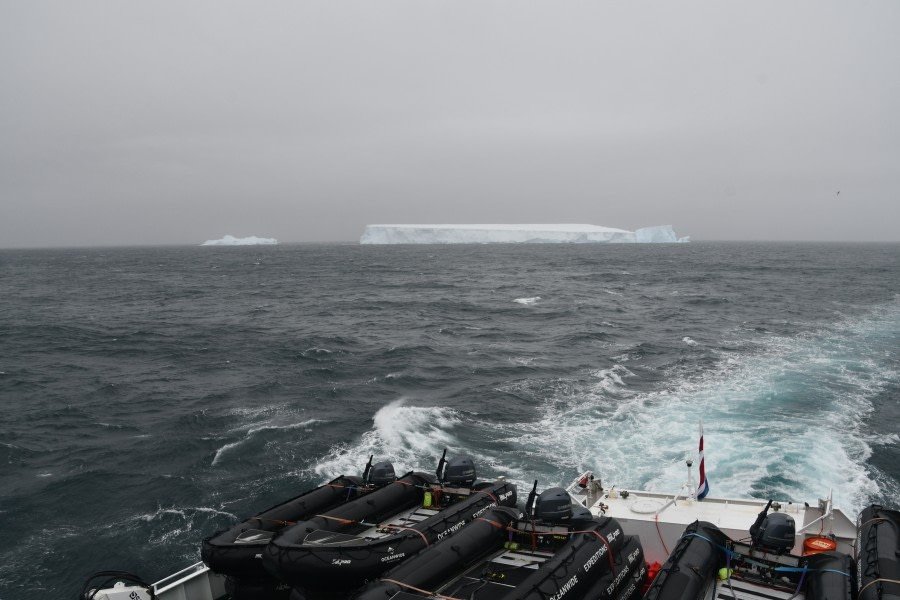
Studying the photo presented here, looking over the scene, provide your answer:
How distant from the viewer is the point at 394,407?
73.3ft

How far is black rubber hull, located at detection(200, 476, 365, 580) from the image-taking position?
8.70m

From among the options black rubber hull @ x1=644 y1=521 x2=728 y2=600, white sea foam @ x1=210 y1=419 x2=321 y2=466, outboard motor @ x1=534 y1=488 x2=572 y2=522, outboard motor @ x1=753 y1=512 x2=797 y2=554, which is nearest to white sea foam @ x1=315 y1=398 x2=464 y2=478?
white sea foam @ x1=210 y1=419 x2=321 y2=466

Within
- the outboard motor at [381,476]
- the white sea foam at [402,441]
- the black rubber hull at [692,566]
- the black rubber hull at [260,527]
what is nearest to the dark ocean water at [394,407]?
the white sea foam at [402,441]

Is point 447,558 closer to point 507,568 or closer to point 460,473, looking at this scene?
point 507,568

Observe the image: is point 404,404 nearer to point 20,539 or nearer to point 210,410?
point 210,410

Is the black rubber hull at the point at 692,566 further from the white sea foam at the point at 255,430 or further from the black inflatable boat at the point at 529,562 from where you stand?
the white sea foam at the point at 255,430

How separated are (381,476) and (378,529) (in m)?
1.44

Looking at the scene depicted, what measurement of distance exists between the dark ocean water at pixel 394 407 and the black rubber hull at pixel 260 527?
14.8 feet

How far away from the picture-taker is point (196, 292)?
64.2 metres

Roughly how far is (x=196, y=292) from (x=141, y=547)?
5508 cm

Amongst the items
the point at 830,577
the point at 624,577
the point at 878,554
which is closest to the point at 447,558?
the point at 624,577

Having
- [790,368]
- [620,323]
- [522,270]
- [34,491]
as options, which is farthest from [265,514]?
[522,270]

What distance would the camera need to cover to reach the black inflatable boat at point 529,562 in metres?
7.29

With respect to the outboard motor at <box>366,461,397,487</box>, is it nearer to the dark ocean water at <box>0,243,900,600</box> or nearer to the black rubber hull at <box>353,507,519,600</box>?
the black rubber hull at <box>353,507,519,600</box>
